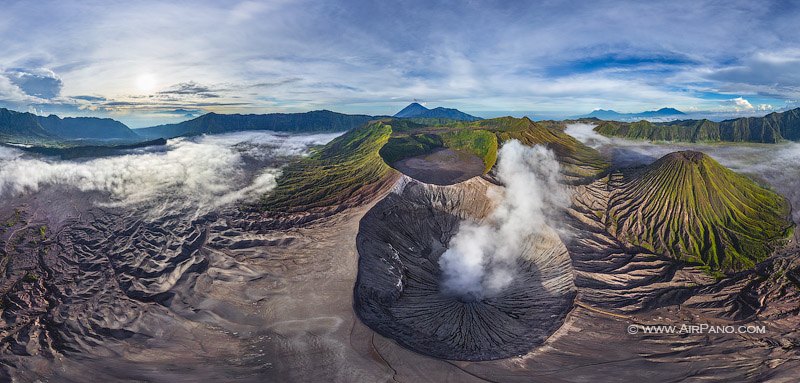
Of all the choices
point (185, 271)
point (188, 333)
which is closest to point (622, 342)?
point (188, 333)

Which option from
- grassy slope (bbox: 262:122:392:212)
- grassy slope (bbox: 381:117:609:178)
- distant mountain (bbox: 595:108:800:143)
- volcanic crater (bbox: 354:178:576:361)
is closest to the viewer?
volcanic crater (bbox: 354:178:576:361)

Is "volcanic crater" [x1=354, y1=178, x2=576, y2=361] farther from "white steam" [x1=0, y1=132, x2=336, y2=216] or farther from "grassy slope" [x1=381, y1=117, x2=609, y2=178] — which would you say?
"white steam" [x1=0, y1=132, x2=336, y2=216]

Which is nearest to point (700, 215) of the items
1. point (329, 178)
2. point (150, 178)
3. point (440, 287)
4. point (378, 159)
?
point (440, 287)

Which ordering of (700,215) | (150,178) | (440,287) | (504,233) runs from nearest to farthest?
(440,287) → (700,215) → (504,233) → (150,178)

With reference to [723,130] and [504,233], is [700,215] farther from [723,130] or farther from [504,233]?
[723,130]

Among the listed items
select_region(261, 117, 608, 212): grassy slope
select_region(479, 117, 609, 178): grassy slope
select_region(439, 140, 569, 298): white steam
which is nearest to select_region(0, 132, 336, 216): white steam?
select_region(261, 117, 608, 212): grassy slope

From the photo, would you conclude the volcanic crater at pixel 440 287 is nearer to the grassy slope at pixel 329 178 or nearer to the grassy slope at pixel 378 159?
the grassy slope at pixel 378 159

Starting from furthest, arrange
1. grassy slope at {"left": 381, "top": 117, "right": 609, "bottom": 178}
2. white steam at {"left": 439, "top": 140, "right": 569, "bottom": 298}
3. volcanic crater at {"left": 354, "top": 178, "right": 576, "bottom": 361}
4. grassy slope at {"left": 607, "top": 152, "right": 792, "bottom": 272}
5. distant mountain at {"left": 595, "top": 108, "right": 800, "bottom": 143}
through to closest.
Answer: distant mountain at {"left": 595, "top": 108, "right": 800, "bottom": 143}
grassy slope at {"left": 381, "top": 117, "right": 609, "bottom": 178}
white steam at {"left": 439, "top": 140, "right": 569, "bottom": 298}
grassy slope at {"left": 607, "top": 152, "right": 792, "bottom": 272}
volcanic crater at {"left": 354, "top": 178, "right": 576, "bottom": 361}
